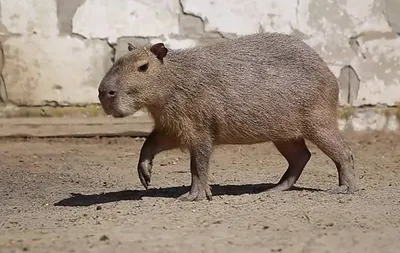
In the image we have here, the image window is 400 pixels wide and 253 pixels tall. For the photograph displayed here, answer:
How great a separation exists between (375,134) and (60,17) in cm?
304

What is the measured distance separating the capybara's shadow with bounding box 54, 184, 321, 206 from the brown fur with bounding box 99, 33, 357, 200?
14 centimetres

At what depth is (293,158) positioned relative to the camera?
6.35m

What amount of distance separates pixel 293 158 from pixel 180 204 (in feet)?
3.60

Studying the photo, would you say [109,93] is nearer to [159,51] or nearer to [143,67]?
[143,67]

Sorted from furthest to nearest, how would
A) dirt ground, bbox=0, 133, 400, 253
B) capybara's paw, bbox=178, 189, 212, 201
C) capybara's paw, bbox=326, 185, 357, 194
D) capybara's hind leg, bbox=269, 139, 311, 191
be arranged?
capybara's hind leg, bbox=269, 139, 311, 191
capybara's paw, bbox=326, 185, 357, 194
capybara's paw, bbox=178, 189, 212, 201
dirt ground, bbox=0, 133, 400, 253

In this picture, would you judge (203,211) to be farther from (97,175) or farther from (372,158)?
(372,158)

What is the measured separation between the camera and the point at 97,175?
695 cm

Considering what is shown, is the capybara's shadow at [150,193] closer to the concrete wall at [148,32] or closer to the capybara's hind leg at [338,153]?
the capybara's hind leg at [338,153]

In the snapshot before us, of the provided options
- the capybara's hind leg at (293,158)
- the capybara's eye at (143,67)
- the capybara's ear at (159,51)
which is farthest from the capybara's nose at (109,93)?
the capybara's hind leg at (293,158)

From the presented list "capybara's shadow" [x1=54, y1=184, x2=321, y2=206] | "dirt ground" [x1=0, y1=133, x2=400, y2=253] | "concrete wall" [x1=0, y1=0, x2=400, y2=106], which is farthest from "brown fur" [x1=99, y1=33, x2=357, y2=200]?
"concrete wall" [x1=0, y1=0, x2=400, y2=106]

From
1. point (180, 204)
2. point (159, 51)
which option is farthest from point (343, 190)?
point (159, 51)

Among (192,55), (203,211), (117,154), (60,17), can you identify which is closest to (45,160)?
(117,154)

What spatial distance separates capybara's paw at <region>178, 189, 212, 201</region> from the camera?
18.9ft

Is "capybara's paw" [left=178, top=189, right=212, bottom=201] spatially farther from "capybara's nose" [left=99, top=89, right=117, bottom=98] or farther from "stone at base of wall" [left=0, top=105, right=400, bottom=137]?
"stone at base of wall" [left=0, top=105, right=400, bottom=137]
